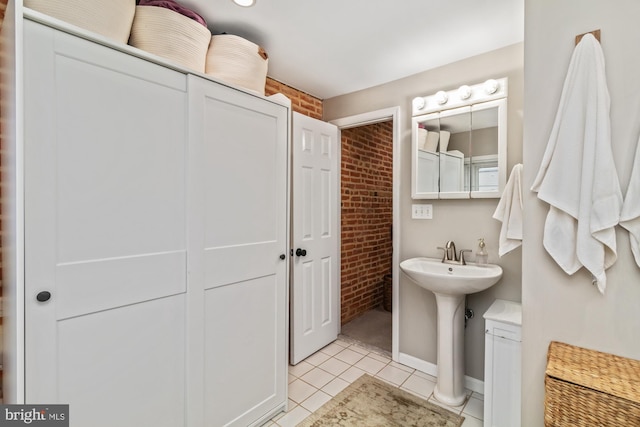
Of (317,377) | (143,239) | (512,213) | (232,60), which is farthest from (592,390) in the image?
(232,60)

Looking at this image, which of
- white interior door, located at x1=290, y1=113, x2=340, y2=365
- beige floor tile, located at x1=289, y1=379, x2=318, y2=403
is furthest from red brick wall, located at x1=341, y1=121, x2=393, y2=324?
beige floor tile, located at x1=289, y1=379, x2=318, y2=403

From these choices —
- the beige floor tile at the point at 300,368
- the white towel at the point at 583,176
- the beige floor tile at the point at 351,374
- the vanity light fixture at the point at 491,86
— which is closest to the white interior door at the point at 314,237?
the beige floor tile at the point at 300,368

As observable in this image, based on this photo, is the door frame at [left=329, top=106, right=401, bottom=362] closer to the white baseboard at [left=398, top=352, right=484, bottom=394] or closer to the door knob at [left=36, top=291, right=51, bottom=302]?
the white baseboard at [left=398, top=352, right=484, bottom=394]

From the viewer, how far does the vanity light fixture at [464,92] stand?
216 centimetres

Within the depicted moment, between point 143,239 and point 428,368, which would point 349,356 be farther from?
point 143,239

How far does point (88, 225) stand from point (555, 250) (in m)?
1.83

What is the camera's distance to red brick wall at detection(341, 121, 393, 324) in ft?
10.7

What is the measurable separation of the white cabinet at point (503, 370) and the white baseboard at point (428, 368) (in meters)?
0.47

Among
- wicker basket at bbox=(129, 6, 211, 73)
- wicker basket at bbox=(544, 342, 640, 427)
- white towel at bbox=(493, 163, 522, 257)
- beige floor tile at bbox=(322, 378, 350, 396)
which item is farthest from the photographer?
beige floor tile at bbox=(322, 378, 350, 396)

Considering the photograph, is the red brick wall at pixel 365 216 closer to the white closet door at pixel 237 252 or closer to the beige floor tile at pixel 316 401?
the beige floor tile at pixel 316 401

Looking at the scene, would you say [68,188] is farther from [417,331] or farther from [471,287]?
[417,331]

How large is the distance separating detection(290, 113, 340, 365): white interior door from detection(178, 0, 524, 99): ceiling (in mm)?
554

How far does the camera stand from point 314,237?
269 cm

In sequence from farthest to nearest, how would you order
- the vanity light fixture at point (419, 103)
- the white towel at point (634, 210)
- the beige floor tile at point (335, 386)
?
the vanity light fixture at point (419, 103) → the beige floor tile at point (335, 386) → the white towel at point (634, 210)
